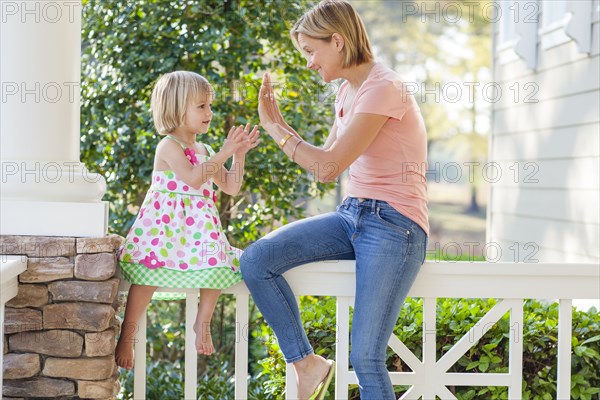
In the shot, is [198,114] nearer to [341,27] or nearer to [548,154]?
[341,27]

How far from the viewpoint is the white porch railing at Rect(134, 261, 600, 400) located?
258 cm

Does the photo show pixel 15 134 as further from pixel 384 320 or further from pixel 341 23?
pixel 384 320

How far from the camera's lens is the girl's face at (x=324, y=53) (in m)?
2.55

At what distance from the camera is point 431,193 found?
2011 centimetres

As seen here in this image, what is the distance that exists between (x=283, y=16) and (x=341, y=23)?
1881mm

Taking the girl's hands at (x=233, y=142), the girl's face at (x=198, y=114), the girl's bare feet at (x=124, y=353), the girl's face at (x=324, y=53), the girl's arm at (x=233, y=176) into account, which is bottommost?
the girl's bare feet at (x=124, y=353)

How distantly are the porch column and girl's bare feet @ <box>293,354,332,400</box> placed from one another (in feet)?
2.48

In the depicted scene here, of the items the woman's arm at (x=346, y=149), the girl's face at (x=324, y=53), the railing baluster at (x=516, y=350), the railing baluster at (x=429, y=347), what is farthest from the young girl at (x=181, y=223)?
the railing baluster at (x=516, y=350)

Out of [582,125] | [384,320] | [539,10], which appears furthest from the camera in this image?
[539,10]

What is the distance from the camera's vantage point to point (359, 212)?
251 centimetres

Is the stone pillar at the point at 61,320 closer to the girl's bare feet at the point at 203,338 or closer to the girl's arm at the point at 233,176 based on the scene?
the girl's bare feet at the point at 203,338

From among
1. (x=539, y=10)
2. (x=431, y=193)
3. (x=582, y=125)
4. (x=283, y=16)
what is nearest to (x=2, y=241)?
(x=283, y=16)

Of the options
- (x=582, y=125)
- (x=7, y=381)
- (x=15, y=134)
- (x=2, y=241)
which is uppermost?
(x=582, y=125)

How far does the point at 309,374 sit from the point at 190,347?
0.40 metres
